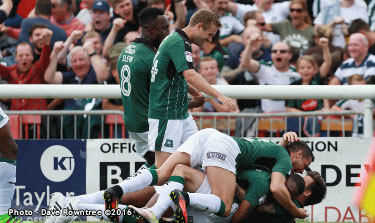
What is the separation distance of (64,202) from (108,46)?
5.29 m

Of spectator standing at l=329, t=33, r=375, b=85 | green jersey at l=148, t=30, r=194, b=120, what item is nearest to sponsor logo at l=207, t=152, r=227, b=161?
green jersey at l=148, t=30, r=194, b=120

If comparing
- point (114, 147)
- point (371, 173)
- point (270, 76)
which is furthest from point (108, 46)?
point (371, 173)

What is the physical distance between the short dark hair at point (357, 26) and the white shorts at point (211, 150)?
5292 mm

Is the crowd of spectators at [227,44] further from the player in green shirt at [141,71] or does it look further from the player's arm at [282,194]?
the player's arm at [282,194]

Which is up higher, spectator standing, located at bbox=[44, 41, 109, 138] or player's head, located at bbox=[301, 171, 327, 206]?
spectator standing, located at bbox=[44, 41, 109, 138]

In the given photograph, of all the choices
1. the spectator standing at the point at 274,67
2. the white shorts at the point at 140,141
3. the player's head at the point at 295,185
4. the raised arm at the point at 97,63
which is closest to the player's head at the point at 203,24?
the white shorts at the point at 140,141

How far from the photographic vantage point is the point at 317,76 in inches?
470

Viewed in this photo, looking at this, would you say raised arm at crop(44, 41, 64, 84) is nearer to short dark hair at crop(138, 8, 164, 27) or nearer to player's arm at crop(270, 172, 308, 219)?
short dark hair at crop(138, 8, 164, 27)

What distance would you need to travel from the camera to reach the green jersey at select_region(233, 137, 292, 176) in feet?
25.4

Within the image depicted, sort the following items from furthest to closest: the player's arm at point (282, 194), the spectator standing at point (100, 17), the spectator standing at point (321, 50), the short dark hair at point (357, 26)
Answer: the spectator standing at point (100, 17) < the short dark hair at point (357, 26) < the spectator standing at point (321, 50) < the player's arm at point (282, 194)

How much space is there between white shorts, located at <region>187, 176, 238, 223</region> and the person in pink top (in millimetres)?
5688

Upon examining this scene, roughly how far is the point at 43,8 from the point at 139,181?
Answer: 237 inches

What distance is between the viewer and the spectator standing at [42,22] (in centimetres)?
1228

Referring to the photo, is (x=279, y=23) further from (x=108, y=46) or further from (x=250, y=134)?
(x=250, y=134)
